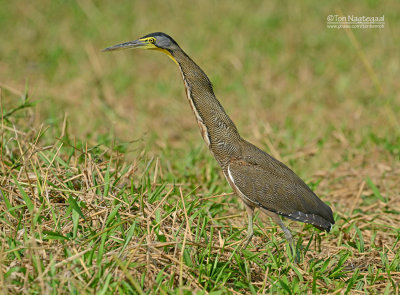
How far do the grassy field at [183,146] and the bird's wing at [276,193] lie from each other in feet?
0.67

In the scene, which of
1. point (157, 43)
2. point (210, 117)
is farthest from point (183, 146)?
point (157, 43)

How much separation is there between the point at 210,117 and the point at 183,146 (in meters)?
2.53

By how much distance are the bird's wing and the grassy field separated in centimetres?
20

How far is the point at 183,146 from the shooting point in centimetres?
640

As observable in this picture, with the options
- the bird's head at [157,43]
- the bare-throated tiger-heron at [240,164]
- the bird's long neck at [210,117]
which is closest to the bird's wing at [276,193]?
the bare-throated tiger-heron at [240,164]

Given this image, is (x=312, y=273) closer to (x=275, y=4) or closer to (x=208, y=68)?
(x=208, y=68)

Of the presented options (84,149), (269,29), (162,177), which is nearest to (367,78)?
(269,29)

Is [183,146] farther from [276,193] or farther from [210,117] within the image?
[276,193]

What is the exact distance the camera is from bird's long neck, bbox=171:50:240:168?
385cm

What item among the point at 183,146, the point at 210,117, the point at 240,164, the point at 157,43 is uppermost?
the point at 157,43

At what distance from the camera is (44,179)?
12.1 ft

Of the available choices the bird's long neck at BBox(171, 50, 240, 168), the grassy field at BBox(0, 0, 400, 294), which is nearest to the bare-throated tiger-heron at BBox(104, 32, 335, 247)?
the bird's long neck at BBox(171, 50, 240, 168)

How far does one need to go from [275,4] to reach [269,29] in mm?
1073

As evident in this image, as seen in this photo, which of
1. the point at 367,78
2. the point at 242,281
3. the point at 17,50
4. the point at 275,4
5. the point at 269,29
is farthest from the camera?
the point at 275,4
